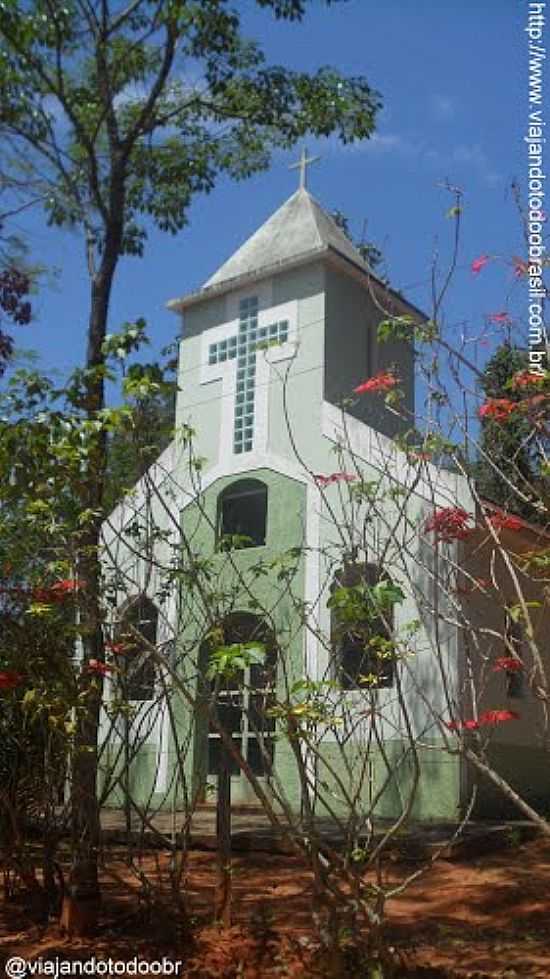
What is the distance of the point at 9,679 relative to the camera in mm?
5836

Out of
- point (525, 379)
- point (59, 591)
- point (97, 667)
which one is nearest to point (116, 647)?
point (97, 667)

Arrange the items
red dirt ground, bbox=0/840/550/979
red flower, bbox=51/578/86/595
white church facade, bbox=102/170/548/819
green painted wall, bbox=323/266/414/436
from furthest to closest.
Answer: green painted wall, bbox=323/266/414/436, white church facade, bbox=102/170/548/819, red flower, bbox=51/578/86/595, red dirt ground, bbox=0/840/550/979

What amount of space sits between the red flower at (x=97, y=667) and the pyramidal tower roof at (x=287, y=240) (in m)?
8.76

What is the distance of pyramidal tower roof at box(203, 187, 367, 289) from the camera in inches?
561

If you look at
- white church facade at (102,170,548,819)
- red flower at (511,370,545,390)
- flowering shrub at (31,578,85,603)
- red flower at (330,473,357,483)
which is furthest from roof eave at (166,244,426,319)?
flowering shrub at (31,578,85,603)

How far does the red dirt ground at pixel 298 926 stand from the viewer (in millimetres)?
5414

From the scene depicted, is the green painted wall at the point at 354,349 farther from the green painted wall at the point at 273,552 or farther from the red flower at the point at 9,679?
the red flower at the point at 9,679

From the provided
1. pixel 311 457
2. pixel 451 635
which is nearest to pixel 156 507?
pixel 311 457

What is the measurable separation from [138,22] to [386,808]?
857 cm

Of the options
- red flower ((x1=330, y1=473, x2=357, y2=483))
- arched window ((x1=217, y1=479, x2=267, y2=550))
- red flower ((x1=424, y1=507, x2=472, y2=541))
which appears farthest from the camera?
arched window ((x1=217, y1=479, x2=267, y2=550))

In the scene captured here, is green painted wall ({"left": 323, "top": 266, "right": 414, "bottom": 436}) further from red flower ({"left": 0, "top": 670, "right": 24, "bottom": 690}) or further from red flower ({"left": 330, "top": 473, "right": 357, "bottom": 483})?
red flower ({"left": 0, "top": 670, "right": 24, "bottom": 690})

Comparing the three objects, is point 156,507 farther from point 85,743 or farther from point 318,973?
point 318,973

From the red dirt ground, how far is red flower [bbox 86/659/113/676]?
119 centimetres

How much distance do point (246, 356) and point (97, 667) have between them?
28.3ft
